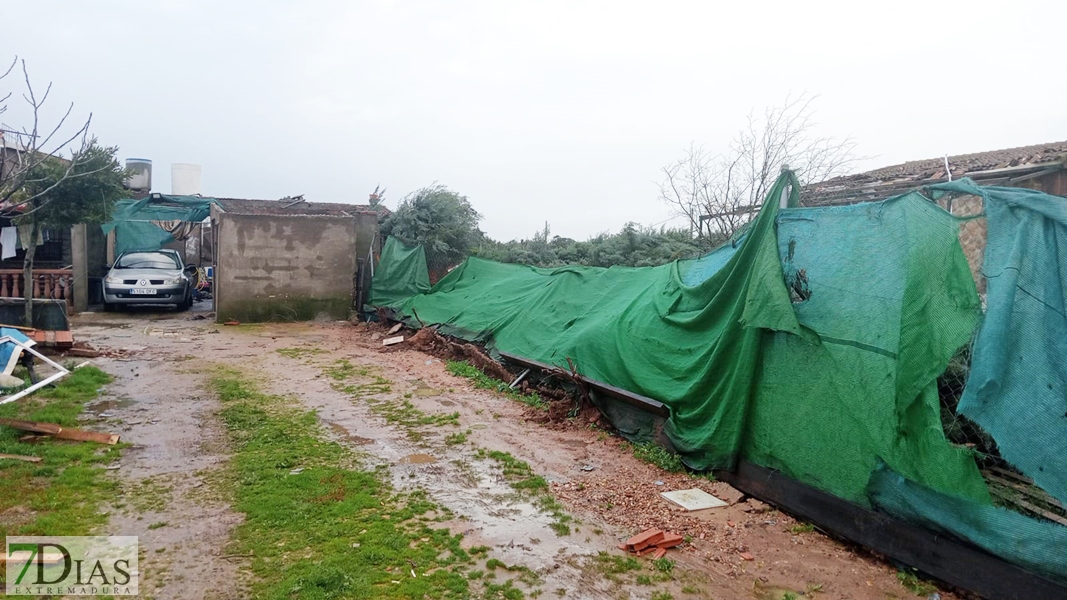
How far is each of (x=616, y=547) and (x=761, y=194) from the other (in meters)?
11.2

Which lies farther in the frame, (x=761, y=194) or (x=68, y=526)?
(x=761, y=194)

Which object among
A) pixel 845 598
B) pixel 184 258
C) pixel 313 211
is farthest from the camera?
pixel 184 258

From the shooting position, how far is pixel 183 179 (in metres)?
19.4

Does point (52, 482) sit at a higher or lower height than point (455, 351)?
lower

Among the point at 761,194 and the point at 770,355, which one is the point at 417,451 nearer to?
the point at 770,355

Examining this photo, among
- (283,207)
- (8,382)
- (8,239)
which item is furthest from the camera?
(283,207)

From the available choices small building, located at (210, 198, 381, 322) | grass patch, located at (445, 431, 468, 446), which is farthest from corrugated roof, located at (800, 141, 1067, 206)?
small building, located at (210, 198, 381, 322)

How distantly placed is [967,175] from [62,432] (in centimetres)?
1353

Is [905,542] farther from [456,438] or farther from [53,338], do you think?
[53,338]

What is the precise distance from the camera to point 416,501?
14.4 feet

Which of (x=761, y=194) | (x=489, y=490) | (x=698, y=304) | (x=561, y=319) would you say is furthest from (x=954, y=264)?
(x=761, y=194)

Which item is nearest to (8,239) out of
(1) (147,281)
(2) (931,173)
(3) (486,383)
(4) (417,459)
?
(1) (147,281)

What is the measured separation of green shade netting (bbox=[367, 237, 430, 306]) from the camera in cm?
1434

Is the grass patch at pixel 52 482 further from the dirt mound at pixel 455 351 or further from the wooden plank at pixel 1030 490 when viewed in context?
the wooden plank at pixel 1030 490
